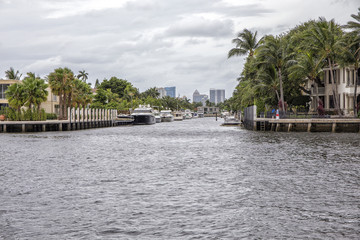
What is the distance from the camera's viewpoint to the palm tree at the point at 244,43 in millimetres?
72625

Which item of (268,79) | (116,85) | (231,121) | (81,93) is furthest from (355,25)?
(116,85)

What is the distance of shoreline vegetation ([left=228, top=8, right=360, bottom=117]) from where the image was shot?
161 feet

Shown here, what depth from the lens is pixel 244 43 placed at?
240 feet

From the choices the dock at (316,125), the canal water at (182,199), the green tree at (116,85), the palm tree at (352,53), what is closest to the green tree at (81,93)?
the dock at (316,125)

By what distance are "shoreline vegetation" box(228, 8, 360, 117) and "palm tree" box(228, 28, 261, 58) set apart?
186cm

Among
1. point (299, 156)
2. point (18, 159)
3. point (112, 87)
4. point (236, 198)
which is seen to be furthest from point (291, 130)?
point (112, 87)

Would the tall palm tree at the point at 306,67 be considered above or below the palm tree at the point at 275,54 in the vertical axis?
below

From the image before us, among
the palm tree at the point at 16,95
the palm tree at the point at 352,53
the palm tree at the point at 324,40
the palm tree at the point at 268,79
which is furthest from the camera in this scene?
the palm tree at the point at 16,95

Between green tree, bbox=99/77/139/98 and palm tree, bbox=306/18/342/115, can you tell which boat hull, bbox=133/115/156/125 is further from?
palm tree, bbox=306/18/342/115

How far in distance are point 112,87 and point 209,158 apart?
422ft

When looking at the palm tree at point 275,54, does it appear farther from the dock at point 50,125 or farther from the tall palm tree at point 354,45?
the dock at point 50,125

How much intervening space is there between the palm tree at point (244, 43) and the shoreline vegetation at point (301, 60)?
6.11 ft

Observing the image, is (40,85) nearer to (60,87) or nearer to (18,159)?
(60,87)

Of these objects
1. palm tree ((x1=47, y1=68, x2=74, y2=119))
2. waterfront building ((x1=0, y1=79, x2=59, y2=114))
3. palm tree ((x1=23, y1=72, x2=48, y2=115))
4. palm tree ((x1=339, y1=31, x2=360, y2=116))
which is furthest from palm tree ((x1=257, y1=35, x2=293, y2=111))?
waterfront building ((x1=0, y1=79, x2=59, y2=114))
